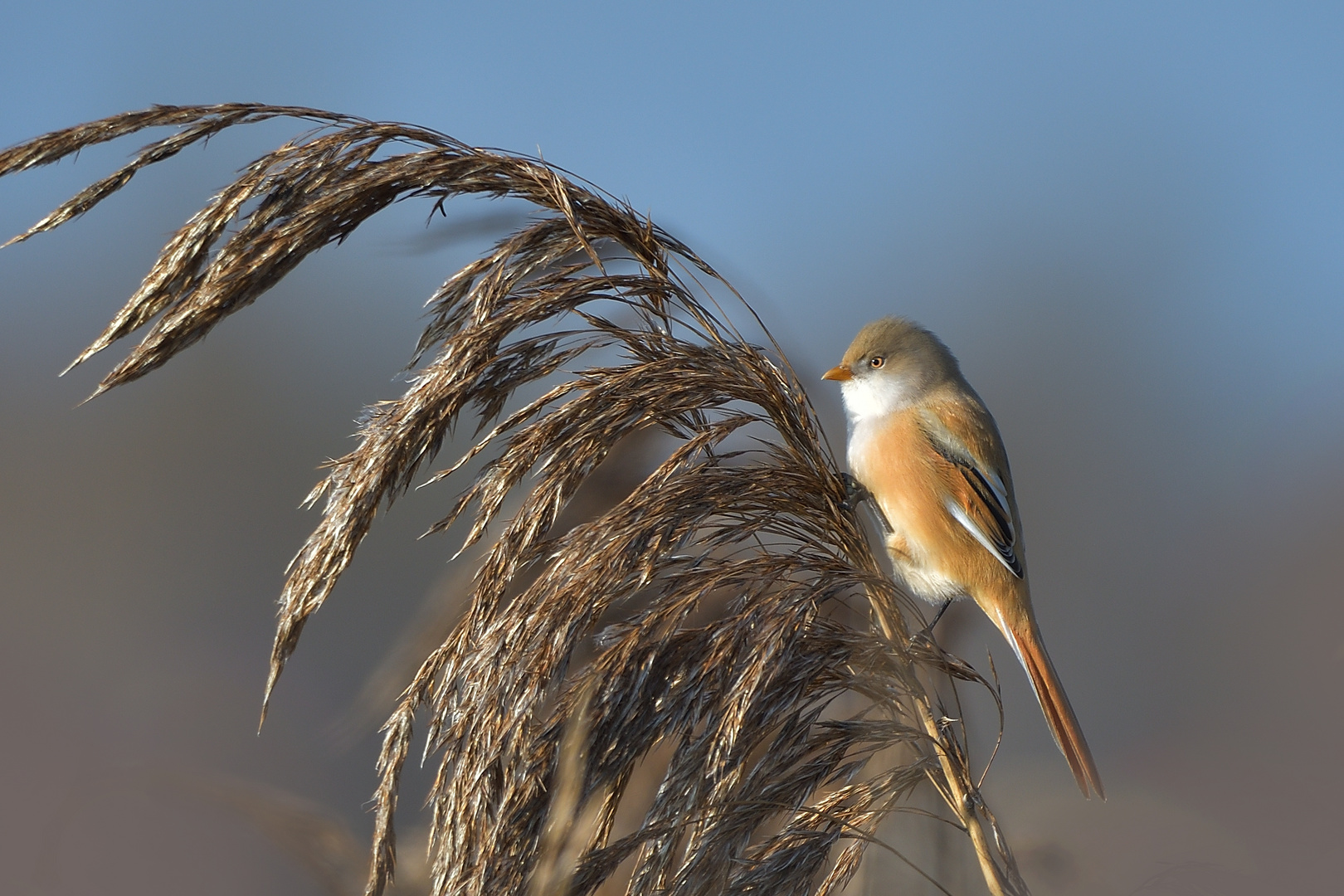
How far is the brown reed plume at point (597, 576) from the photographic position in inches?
53.3

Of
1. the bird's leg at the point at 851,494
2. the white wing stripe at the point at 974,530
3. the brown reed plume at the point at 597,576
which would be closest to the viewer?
the brown reed plume at the point at 597,576

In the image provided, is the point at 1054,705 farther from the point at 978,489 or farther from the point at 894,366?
the point at 894,366

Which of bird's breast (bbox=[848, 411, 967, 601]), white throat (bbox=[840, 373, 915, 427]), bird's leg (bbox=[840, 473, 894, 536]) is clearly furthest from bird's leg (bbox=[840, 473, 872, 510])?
white throat (bbox=[840, 373, 915, 427])

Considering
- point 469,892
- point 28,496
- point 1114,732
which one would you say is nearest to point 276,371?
point 28,496

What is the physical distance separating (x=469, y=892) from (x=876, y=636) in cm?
72

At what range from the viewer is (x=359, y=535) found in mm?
1438

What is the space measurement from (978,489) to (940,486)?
3.9 inches

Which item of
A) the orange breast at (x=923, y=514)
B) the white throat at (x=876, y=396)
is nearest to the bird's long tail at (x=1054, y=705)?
the orange breast at (x=923, y=514)

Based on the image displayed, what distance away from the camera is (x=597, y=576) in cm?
139

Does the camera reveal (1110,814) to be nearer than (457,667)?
No

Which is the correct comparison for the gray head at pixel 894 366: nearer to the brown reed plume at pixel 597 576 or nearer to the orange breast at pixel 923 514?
the orange breast at pixel 923 514

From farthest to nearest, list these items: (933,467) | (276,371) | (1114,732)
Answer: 1. (276,371)
2. (1114,732)
3. (933,467)

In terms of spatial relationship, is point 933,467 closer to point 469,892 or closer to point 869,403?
point 869,403

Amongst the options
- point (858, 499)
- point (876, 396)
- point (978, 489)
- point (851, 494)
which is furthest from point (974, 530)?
point (851, 494)
